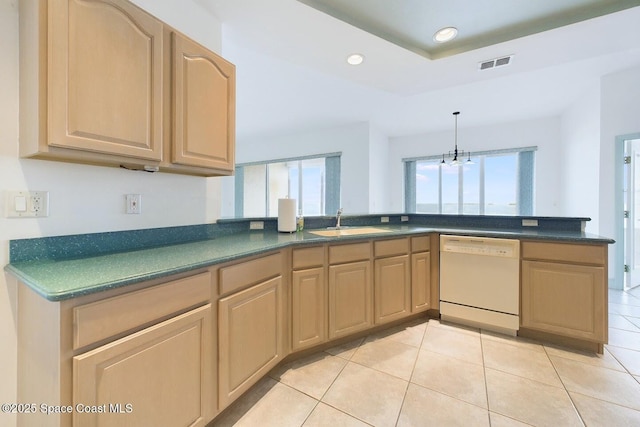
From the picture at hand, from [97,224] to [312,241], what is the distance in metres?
1.19

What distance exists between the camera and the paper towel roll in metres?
2.17

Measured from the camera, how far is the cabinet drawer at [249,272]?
4.23 feet

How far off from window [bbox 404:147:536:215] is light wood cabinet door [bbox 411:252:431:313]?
10.9 ft

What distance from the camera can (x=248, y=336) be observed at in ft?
4.67

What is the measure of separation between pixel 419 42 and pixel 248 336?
253 centimetres

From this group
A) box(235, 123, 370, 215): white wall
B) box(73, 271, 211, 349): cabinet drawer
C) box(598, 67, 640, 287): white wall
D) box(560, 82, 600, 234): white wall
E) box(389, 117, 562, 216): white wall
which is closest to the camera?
box(73, 271, 211, 349): cabinet drawer

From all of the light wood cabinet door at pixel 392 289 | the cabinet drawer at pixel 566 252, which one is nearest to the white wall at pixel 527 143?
the cabinet drawer at pixel 566 252

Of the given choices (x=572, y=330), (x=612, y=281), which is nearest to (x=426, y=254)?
(x=572, y=330)

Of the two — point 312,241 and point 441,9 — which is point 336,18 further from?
point 312,241

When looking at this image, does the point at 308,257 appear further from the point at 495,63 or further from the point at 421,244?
the point at 495,63

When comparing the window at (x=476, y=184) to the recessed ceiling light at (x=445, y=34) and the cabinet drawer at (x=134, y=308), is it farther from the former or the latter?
the cabinet drawer at (x=134, y=308)

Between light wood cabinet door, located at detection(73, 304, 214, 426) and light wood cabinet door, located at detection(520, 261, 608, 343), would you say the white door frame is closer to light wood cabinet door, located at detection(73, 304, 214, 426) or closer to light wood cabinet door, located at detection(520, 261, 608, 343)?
light wood cabinet door, located at detection(520, 261, 608, 343)

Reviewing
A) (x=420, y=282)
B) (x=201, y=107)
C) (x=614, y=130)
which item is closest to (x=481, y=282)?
(x=420, y=282)

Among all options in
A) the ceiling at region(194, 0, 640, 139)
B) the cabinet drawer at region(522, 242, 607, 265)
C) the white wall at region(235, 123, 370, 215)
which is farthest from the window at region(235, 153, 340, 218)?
the cabinet drawer at region(522, 242, 607, 265)
